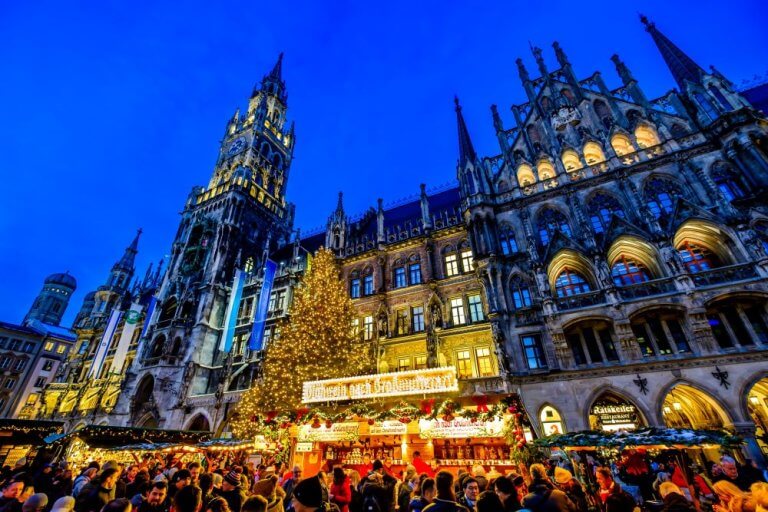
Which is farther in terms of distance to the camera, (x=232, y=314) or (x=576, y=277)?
(x=232, y=314)

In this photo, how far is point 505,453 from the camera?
1409 centimetres

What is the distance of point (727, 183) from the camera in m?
19.8

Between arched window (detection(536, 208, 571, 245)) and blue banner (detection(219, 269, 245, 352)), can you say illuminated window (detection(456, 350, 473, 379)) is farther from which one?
blue banner (detection(219, 269, 245, 352))

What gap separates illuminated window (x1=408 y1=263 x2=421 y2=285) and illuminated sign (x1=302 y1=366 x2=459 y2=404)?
46.3 feet

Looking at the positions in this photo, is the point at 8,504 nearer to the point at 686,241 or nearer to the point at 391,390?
the point at 391,390

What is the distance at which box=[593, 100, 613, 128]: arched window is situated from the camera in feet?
82.9

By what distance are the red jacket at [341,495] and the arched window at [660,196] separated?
23.3 metres

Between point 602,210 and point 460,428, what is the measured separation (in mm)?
18661

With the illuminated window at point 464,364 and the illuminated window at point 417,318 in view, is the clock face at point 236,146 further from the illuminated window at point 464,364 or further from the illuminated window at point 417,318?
the illuminated window at point 464,364

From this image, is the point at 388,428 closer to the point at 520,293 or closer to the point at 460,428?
the point at 460,428

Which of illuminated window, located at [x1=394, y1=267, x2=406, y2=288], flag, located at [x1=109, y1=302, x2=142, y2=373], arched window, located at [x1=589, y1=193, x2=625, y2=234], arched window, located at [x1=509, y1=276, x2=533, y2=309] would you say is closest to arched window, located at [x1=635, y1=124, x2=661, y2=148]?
arched window, located at [x1=589, y1=193, x2=625, y2=234]

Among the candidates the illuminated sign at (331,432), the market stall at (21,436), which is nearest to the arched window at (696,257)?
the illuminated sign at (331,432)

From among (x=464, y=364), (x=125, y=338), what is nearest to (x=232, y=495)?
(x=464, y=364)

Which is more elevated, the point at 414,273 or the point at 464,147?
the point at 464,147
